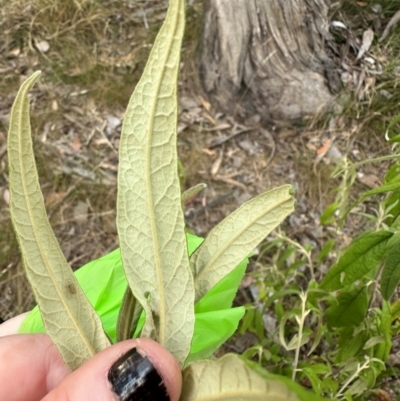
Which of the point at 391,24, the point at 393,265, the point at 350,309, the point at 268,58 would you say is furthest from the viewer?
the point at 391,24

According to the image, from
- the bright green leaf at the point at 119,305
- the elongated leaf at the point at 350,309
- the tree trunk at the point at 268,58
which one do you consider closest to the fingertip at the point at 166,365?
the bright green leaf at the point at 119,305

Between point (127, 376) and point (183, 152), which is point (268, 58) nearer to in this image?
point (183, 152)

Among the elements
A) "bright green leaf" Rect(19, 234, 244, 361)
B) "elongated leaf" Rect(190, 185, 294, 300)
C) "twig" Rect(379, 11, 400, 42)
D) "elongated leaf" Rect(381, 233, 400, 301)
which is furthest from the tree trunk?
"elongated leaf" Rect(190, 185, 294, 300)

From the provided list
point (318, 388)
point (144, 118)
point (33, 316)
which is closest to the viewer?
point (144, 118)

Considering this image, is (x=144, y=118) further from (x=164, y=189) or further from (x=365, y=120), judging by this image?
(x=365, y=120)

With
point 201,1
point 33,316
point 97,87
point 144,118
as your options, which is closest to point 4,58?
point 97,87

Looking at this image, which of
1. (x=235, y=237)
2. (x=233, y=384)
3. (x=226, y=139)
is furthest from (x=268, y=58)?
(x=233, y=384)

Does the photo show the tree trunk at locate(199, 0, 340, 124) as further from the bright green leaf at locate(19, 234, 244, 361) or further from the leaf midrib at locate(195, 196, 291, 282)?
the leaf midrib at locate(195, 196, 291, 282)
